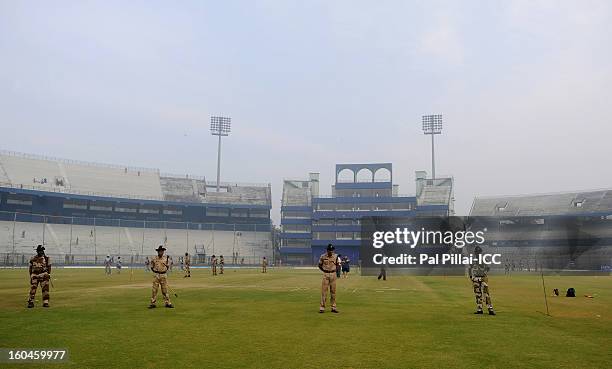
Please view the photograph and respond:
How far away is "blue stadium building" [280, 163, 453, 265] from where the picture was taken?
371ft

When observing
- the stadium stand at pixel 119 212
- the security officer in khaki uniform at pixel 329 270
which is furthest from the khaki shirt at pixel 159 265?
the stadium stand at pixel 119 212

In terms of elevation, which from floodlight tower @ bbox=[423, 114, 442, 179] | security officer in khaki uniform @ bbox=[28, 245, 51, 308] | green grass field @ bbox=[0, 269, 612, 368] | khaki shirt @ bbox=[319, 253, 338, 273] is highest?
floodlight tower @ bbox=[423, 114, 442, 179]

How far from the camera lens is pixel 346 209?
115875mm

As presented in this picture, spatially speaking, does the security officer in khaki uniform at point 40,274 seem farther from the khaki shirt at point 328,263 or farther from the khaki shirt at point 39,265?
the khaki shirt at point 328,263

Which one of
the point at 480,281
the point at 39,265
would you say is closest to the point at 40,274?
the point at 39,265

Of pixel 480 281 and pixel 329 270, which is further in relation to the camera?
pixel 329 270

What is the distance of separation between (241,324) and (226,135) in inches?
4717

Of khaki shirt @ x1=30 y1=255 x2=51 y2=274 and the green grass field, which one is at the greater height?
khaki shirt @ x1=30 y1=255 x2=51 y2=274

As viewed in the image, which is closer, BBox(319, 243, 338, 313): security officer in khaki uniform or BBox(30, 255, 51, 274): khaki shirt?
BBox(319, 243, 338, 313): security officer in khaki uniform

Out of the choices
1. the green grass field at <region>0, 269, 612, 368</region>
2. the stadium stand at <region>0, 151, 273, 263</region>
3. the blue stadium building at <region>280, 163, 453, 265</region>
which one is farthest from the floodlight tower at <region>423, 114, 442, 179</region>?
the green grass field at <region>0, 269, 612, 368</region>

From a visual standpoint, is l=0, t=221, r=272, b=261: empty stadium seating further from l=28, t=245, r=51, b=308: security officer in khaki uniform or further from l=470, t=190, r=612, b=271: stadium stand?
l=28, t=245, r=51, b=308: security officer in khaki uniform

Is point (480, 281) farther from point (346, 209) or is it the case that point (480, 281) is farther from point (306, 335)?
point (346, 209)

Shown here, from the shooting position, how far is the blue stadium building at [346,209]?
113m

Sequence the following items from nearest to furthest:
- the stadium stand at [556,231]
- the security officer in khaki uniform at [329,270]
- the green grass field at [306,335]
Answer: the green grass field at [306,335], the security officer in khaki uniform at [329,270], the stadium stand at [556,231]
